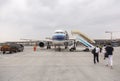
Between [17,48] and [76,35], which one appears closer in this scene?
[17,48]

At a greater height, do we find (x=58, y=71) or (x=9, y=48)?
(x=9, y=48)

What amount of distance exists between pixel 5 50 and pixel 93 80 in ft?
107

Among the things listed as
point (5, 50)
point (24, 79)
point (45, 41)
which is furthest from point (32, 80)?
point (45, 41)

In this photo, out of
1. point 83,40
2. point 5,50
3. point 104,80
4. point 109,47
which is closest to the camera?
point 104,80

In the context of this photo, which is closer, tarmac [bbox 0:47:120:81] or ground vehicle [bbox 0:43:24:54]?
tarmac [bbox 0:47:120:81]

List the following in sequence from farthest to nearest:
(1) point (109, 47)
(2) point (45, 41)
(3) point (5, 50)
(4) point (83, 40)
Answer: (2) point (45, 41) < (4) point (83, 40) < (3) point (5, 50) < (1) point (109, 47)

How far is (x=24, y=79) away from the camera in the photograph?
1385 cm

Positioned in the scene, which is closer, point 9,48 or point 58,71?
point 58,71

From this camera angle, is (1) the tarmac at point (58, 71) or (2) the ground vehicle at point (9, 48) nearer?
(1) the tarmac at point (58, 71)

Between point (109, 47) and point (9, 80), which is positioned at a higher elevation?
point (109, 47)

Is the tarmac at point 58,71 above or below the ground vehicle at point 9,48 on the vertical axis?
below

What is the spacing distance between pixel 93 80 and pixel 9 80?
158 inches

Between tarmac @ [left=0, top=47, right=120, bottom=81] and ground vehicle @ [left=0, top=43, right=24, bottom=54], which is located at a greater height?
ground vehicle @ [left=0, top=43, right=24, bottom=54]

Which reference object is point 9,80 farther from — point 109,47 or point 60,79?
point 109,47
